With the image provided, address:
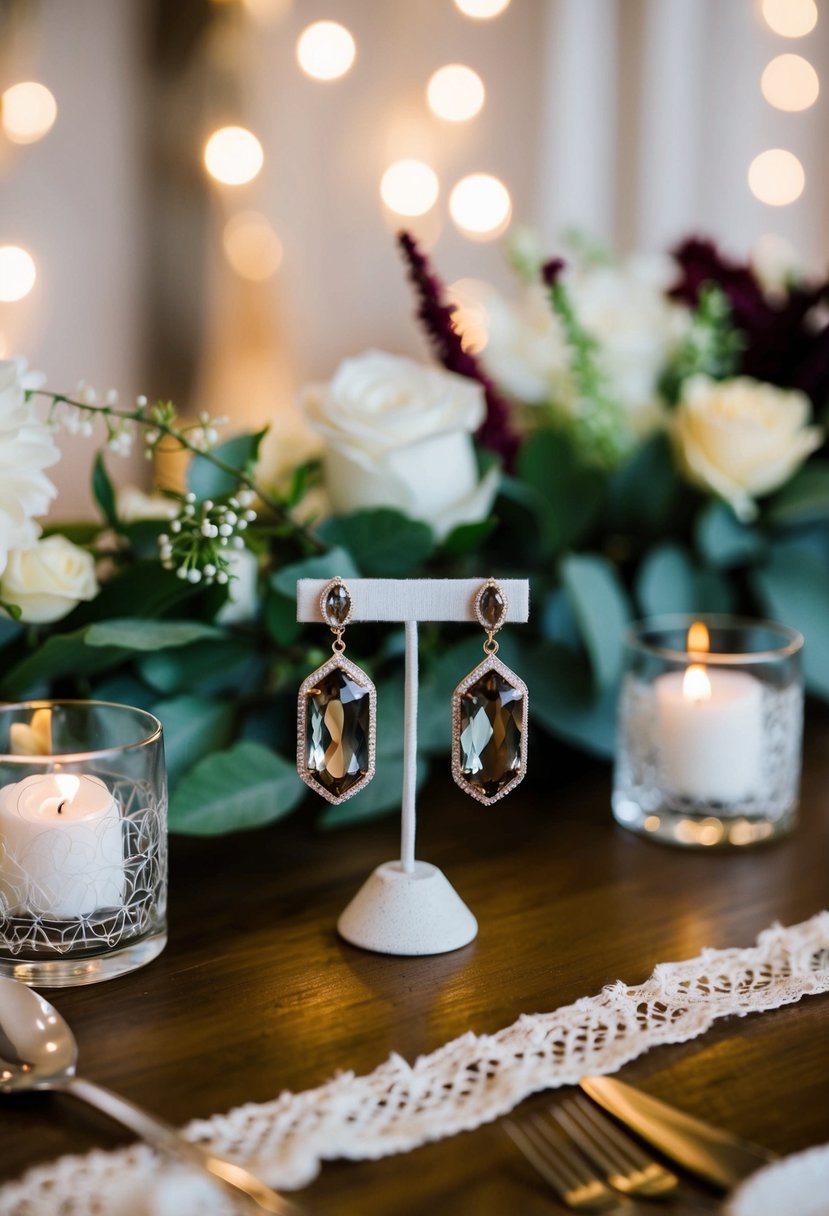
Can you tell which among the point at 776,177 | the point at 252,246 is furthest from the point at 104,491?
the point at 776,177

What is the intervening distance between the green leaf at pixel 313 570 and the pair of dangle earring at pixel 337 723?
13 centimetres

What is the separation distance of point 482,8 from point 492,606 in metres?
0.92

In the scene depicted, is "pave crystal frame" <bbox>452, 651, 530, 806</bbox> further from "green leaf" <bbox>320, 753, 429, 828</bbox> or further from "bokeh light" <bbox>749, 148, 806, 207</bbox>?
"bokeh light" <bbox>749, 148, 806, 207</bbox>

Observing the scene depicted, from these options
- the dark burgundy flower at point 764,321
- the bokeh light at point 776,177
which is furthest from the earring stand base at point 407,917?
the bokeh light at point 776,177

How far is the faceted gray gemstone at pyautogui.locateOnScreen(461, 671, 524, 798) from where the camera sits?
55 centimetres

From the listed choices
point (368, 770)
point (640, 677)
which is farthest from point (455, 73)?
point (368, 770)

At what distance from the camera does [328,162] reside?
1.16 m

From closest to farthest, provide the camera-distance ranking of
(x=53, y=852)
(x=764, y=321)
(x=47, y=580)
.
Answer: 1. (x=53, y=852)
2. (x=47, y=580)
3. (x=764, y=321)

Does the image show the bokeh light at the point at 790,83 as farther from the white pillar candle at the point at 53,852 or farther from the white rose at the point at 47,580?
the white pillar candle at the point at 53,852

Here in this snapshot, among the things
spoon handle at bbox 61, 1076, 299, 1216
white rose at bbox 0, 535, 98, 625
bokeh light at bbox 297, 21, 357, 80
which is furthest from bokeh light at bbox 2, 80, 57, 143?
spoon handle at bbox 61, 1076, 299, 1216

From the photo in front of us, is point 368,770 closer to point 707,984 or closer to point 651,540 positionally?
point 707,984

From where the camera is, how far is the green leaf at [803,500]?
896mm

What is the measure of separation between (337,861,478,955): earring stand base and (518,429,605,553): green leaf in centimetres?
35

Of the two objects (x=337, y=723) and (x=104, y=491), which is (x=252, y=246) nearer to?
(x=104, y=491)
